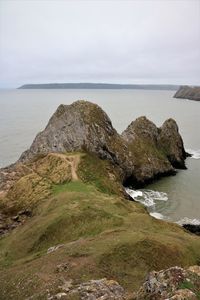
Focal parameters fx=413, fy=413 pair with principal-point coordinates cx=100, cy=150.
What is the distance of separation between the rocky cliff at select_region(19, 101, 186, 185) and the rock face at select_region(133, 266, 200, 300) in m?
45.4

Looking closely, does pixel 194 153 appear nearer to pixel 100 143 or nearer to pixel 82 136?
pixel 100 143

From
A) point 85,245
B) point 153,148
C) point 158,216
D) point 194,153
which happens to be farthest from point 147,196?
point 194,153

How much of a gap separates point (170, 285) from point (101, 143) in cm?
4835

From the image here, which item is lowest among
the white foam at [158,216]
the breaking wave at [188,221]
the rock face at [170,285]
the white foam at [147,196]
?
the white foam at [147,196]

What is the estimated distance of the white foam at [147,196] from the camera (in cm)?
6294

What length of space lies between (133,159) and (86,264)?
48184 mm

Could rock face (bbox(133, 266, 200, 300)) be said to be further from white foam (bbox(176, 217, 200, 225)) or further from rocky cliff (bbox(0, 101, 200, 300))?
white foam (bbox(176, 217, 200, 225))

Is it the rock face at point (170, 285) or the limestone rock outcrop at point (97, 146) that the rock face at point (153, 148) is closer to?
the limestone rock outcrop at point (97, 146)

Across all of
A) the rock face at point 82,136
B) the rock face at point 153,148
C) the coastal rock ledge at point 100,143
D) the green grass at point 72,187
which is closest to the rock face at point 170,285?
the green grass at point 72,187

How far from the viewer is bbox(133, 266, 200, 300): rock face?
19094mm

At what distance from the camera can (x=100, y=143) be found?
221ft

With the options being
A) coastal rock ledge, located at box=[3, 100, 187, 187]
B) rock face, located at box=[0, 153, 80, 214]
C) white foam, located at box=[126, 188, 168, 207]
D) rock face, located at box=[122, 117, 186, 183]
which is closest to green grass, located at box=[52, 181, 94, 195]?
rock face, located at box=[0, 153, 80, 214]

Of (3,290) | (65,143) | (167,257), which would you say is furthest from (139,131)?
(3,290)

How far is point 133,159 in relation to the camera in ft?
246
